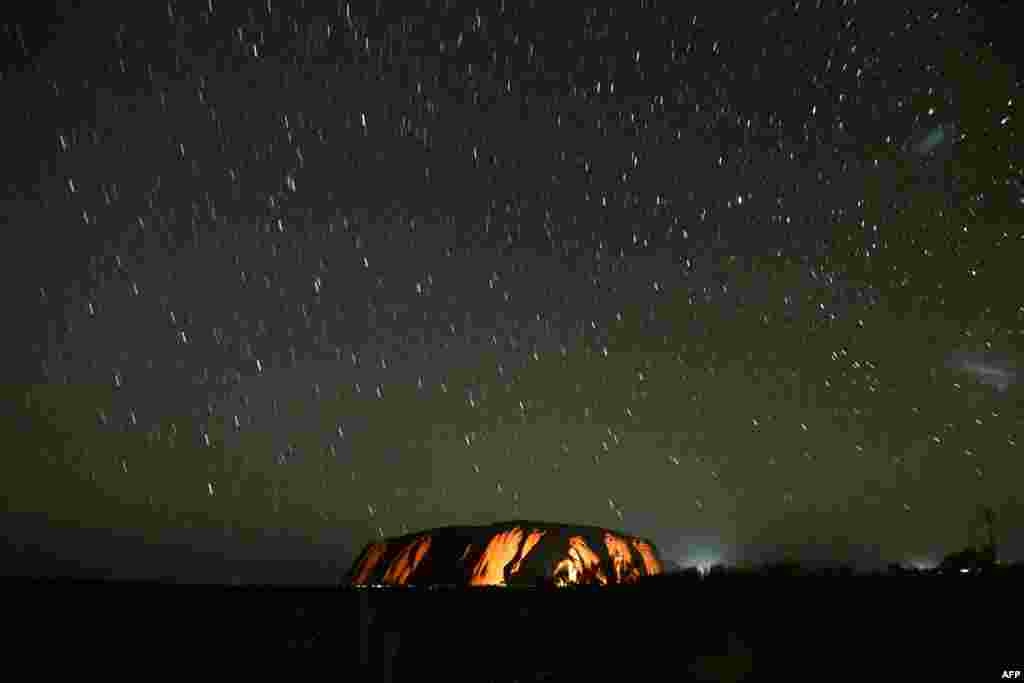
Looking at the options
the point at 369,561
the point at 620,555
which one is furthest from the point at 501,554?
the point at 369,561

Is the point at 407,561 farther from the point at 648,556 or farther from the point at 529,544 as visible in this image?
the point at 648,556

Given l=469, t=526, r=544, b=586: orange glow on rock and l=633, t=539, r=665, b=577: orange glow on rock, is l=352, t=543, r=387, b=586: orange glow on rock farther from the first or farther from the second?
l=633, t=539, r=665, b=577: orange glow on rock

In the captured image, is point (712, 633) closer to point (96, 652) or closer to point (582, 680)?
point (582, 680)

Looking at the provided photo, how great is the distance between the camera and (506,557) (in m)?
32.9

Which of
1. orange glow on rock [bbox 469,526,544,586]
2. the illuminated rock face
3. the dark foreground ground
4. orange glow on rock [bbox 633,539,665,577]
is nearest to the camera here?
the dark foreground ground

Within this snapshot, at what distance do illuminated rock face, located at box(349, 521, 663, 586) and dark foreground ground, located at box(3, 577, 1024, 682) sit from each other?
23534 millimetres

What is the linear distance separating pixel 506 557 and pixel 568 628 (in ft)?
85.7

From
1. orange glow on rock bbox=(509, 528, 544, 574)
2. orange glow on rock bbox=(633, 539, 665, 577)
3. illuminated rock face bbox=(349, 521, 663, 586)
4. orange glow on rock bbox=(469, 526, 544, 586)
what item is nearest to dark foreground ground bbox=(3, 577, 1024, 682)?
illuminated rock face bbox=(349, 521, 663, 586)

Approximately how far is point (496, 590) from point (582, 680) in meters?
1.10

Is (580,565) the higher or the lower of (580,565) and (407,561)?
the lower

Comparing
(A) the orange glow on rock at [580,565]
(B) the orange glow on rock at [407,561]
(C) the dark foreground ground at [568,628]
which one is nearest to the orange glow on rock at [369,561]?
(B) the orange glow on rock at [407,561]

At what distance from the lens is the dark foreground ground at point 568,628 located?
668cm

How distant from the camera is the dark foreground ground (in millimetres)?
6684

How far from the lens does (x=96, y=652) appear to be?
275 inches
